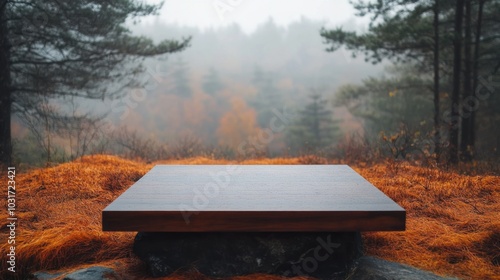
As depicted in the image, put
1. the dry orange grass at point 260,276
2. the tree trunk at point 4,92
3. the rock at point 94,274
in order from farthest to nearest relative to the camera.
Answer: the tree trunk at point 4,92 → the dry orange grass at point 260,276 → the rock at point 94,274

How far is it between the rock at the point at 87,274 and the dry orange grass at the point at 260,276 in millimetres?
87

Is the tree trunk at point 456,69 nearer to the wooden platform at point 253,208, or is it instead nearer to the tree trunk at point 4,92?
the wooden platform at point 253,208

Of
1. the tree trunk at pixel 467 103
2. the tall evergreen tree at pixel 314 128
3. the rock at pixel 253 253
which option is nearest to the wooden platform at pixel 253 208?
the rock at pixel 253 253

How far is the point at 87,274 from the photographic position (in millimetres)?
2178

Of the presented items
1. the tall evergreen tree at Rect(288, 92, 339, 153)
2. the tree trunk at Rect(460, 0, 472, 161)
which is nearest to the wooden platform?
the tree trunk at Rect(460, 0, 472, 161)

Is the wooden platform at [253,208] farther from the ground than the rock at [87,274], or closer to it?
farther from the ground

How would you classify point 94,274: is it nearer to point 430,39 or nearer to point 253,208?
point 253,208

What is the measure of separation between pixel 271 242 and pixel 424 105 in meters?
13.1

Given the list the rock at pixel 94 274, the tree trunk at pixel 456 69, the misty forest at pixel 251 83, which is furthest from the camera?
the tree trunk at pixel 456 69

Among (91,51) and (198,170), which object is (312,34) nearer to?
(91,51)

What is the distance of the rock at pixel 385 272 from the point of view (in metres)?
2.18

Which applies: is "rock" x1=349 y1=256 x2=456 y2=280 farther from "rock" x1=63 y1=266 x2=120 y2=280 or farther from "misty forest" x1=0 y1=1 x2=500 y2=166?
"misty forest" x1=0 y1=1 x2=500 y2=166

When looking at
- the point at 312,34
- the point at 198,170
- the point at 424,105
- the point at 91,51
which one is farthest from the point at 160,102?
the point at 198,170

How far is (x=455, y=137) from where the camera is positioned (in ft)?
21.8
